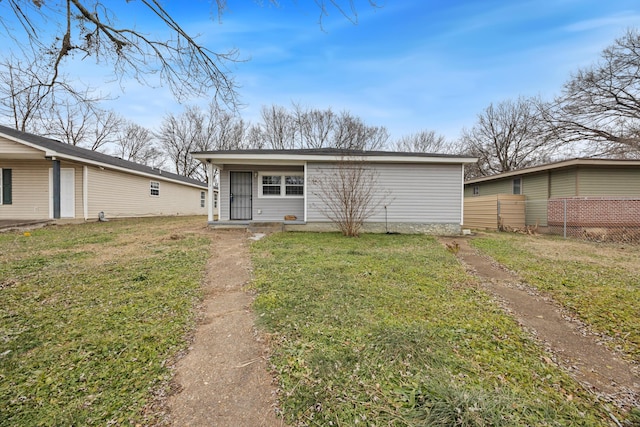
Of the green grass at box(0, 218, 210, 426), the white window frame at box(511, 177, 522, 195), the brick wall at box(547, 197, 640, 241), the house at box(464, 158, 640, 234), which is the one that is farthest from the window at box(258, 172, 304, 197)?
the white window frame at box(511, 177, 522, 195)

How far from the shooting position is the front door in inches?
414

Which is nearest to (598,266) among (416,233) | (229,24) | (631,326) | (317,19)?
(631,326)

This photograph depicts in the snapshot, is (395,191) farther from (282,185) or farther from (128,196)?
(128,196)

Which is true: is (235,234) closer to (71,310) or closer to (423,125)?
(71,310)

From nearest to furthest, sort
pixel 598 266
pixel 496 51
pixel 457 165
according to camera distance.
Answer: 1. pixel 598 266
2. pixel 457 165
3. pixel 496 51

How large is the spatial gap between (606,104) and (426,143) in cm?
1445

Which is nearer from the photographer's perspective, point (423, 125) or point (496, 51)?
point (496, 51)

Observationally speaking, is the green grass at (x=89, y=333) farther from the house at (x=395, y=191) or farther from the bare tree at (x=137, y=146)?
the bare tree at (x=137, y=146)

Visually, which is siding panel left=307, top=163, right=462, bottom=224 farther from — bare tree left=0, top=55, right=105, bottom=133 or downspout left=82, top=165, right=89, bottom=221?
downspout left=82, top=165, right=89, bottom=221

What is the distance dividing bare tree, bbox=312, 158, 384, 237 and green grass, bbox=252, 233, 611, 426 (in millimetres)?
4469

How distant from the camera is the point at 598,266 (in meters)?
5.26

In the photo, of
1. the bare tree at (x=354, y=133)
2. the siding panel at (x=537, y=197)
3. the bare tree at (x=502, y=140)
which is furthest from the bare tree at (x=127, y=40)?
the bare tree at (x=502, y=140)

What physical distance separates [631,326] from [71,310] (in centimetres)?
615

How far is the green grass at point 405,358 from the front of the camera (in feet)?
5.34
